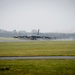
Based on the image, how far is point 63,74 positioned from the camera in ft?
45.9

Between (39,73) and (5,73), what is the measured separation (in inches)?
121

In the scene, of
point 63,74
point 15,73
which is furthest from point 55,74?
point 15,73

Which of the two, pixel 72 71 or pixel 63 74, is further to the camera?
pixel 72 71

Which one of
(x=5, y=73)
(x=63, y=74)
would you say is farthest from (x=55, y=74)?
(x=5, y=73)

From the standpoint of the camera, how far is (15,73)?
14.5 meters

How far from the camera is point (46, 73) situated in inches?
567

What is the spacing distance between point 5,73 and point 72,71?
20.2 ft

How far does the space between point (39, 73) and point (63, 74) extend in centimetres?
212

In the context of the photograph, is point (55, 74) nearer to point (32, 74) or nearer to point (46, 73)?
point (46, 73)

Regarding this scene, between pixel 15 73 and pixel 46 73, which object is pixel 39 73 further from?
pixel 15 73

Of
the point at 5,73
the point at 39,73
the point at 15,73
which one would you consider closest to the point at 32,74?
the point at 39,73

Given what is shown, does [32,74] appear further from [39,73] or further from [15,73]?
[15,73]

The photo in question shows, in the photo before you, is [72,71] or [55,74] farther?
[72,71]

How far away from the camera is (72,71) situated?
1500 centimetres
